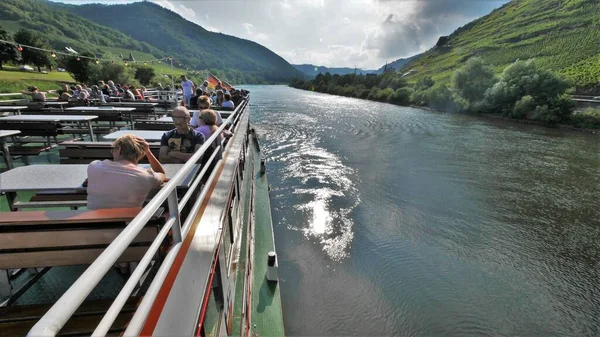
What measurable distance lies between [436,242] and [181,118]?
1011 centimetres

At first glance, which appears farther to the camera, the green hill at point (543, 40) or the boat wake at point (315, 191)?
the green hill at point (543, 40)

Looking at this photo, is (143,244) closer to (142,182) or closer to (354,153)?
(142,182)

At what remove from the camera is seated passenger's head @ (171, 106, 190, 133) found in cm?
375

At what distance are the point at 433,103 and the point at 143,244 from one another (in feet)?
178

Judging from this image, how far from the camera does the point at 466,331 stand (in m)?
7.19

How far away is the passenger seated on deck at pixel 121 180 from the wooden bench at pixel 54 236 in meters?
0.40

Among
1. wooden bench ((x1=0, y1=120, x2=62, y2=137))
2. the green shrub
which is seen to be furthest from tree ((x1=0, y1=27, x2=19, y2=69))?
the green shrub

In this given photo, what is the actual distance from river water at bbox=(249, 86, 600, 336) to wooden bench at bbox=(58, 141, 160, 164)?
5.85 meters

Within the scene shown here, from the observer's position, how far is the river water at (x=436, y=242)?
297 inches

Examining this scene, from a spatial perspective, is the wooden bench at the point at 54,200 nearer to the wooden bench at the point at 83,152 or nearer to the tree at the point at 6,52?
the wooden bench at the point at 83,152

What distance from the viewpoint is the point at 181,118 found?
3816 mm

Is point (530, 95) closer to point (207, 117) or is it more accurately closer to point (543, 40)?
point (207, 117)

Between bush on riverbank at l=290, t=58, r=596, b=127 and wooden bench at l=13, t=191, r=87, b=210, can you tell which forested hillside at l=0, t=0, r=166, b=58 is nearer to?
bush on riverbank at l=290, t=58, r=596, b=127

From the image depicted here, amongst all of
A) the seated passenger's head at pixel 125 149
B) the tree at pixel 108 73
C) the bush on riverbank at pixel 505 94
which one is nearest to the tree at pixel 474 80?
the bush on riverbank at pixel 505 94
